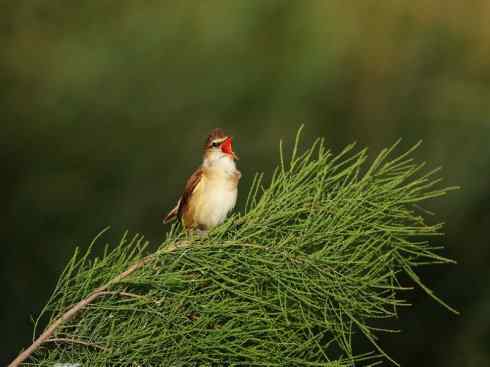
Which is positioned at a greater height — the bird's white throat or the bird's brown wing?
the bird's white throat

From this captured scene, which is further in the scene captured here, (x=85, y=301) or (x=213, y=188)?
(x=213, y=188)

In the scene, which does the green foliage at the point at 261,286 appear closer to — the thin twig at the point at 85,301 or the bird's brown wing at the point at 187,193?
the thin twig at the point at 85,301

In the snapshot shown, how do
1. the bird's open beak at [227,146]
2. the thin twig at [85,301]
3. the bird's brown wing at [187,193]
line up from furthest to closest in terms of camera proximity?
1. the bird's brown wing at [187,193]
2. the bird's open beak at [227,146]
3. the thin twig at [85,301]

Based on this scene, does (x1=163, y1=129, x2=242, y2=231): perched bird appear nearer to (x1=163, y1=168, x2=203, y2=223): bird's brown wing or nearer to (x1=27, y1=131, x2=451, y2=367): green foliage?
(x1=163, y1=168, x2=203, y2=223): bird's brown wing

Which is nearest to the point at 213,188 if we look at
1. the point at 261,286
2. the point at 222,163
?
the point at 222,163

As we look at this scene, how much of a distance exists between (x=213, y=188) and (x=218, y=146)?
17 cm

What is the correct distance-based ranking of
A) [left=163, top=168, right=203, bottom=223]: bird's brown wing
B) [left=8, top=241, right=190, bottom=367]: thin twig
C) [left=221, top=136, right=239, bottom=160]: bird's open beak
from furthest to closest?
[left=163, top=168, right=203, bottom=223]: bird's brown wing
[left=221, top=136, right=239, bottom=160]: bird's open beak
[left=8, top=241, right=190, bottom=367]: thin twig

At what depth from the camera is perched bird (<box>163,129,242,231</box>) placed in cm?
Answer: 273

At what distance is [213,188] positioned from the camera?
2.75m

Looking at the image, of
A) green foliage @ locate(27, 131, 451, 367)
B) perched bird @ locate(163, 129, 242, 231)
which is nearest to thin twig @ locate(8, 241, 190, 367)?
green foliage @ locate(27, 131, 451, 367)

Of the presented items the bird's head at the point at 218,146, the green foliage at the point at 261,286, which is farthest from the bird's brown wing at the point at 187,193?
the green foliage at the point at 261,286

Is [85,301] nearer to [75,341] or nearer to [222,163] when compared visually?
[75,341]

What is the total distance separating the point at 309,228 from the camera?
167 centimetres

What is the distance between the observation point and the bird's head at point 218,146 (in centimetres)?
272
